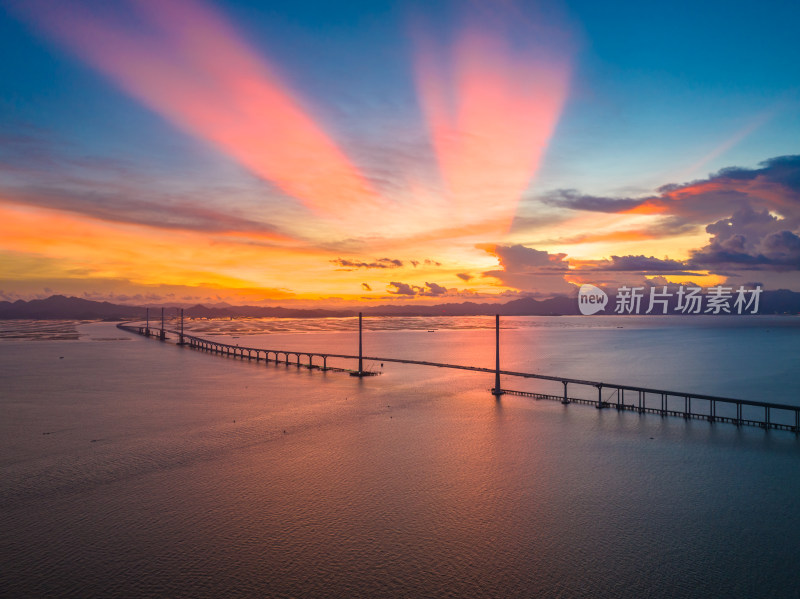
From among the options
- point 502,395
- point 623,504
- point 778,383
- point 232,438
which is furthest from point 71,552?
point 778,383

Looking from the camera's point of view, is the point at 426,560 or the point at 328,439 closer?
the point at 426,560

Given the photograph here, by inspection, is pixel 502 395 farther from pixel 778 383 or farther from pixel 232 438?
pixel 778 383

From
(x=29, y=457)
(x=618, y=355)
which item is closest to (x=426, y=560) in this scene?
(x=29, y=457)

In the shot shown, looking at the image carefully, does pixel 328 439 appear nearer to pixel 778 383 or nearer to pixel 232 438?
pixel 232 438

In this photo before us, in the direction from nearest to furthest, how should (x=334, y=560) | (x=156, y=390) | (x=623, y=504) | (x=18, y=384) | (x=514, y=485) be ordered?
(x=334, y=560)
(x=623, y=504)
(x=514, y=485)
(x=156, y=390)
(x=18, y=384)

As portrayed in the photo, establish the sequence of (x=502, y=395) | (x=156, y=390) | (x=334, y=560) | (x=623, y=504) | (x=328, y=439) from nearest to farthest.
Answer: (x=334, y=560) → (x=623, y=504) → (x=328, y=439) → (x=502, y=395) → (x=156, y=390)

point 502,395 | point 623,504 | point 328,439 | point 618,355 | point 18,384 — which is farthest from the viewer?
point 618,355
